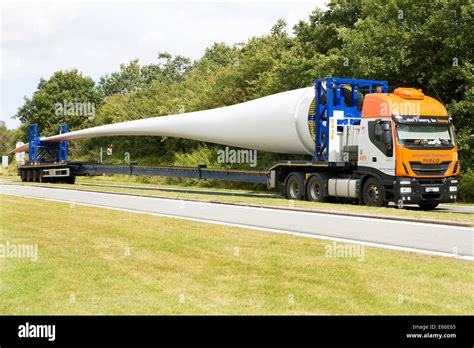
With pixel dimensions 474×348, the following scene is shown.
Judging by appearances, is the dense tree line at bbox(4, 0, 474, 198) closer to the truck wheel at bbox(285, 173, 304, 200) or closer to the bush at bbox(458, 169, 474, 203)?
the bush at bbox(458, 169, 474, 203)

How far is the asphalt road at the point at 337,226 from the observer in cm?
1227

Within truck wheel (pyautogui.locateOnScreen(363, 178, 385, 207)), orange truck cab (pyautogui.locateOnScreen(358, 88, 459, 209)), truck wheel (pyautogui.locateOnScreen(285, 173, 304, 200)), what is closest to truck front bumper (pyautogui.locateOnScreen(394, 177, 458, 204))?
orange truck cab (pyautogui.locateOnScreen(358, 88, 459, 209))

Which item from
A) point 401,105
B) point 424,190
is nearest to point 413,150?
point 424,190

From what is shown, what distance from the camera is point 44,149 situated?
163 ft

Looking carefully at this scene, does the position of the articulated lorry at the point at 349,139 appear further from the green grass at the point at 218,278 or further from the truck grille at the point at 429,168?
the green grass at the point at 218,278

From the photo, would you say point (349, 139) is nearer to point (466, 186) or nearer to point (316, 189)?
point (316, 189)

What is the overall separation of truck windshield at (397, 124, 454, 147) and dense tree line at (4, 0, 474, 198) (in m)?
4.34

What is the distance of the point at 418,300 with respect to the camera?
24.5 feet

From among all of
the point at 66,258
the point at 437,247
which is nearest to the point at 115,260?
the point at 66,258

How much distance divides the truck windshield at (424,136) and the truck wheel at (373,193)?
177 centimetres

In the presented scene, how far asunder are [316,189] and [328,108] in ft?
11.1

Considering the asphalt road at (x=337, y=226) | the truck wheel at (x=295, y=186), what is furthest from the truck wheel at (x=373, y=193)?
the asphalt road at (x=337, y=226)
